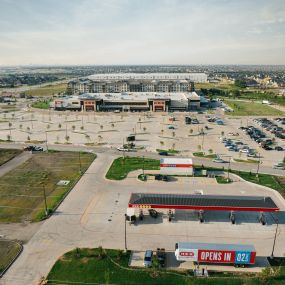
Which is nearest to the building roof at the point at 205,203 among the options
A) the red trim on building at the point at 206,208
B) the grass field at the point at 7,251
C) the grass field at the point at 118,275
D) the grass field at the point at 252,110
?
the red trim on building at the point at 206,208

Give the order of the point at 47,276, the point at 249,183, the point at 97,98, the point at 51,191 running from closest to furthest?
the point at 47,276 < the point at 51,191 < the point at 249,183 < the point at 97,98

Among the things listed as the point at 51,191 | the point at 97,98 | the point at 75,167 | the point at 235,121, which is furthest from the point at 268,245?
the point at 97,98

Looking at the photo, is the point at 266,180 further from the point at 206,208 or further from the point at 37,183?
the point at 37,183

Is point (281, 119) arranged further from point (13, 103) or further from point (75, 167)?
point (13, 103)

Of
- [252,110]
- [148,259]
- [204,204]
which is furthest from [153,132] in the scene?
[148,259]

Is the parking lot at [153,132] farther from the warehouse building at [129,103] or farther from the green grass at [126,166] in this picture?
the green grass at [126,166]

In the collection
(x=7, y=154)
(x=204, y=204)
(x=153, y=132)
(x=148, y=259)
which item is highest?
(x=204, y=204)

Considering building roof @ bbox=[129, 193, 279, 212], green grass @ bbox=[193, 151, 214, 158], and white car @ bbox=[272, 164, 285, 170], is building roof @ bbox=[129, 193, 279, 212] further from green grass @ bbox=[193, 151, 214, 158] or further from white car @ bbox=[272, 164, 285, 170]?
green grass @ bbox=[193, 151, 214, 158]
